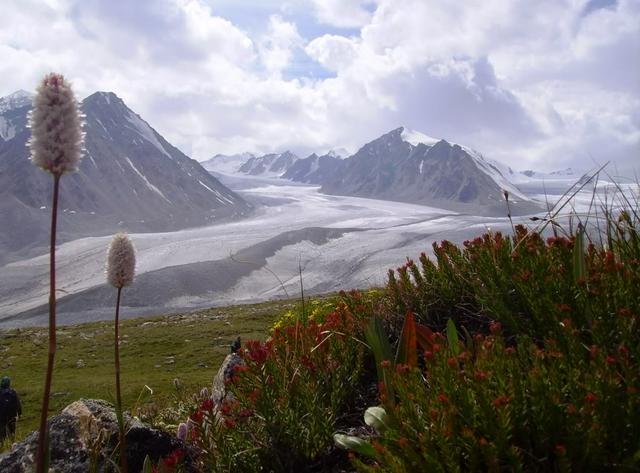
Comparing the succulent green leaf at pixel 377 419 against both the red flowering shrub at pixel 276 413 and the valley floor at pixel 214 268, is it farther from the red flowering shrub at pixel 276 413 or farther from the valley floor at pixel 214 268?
the valley floor at pixel 214 268

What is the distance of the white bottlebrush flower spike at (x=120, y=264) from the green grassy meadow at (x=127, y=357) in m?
15.7

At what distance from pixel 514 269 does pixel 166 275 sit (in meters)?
80.4

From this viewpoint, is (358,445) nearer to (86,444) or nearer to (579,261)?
(579,261)

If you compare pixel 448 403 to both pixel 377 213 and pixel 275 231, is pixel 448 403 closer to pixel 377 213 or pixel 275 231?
pixel 275 231

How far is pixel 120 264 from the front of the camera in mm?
2455

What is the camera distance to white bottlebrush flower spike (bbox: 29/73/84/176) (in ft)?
6.06

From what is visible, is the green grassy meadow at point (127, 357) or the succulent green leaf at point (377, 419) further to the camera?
the green grassy meadow at point (127, 357)

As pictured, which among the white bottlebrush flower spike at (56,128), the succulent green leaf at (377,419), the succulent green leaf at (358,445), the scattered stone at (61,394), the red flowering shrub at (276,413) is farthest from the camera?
the scattered stone at (61,394)

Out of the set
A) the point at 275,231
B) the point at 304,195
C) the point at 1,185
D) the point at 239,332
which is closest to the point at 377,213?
the point at 275,231

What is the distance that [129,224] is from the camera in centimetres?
16812

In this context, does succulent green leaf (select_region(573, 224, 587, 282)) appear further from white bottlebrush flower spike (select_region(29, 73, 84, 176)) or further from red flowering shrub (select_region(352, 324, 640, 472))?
white bottlebrush flower spike (select_region(29, 73, 84, 176))

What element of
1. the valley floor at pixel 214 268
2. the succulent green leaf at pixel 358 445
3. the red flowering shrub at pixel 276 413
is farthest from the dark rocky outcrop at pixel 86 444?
the valley floor at pixel 214 268

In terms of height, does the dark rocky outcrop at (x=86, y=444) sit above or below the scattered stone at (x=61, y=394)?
above

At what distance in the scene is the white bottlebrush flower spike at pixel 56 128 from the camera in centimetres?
185
